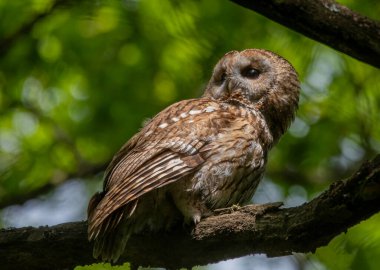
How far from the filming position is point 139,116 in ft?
23.9

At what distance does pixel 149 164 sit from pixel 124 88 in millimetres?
2744

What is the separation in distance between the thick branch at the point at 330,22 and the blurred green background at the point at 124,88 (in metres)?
2.58

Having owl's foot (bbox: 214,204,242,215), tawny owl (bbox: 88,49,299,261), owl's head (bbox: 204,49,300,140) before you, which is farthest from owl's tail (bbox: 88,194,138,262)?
owl's head (bbox: 204,49,300,140)

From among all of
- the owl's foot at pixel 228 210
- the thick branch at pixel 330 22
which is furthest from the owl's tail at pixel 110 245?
the thick branch at pixel 330 22

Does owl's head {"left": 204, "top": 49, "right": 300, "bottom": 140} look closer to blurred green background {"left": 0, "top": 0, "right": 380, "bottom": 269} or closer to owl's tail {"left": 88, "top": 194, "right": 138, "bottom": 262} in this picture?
blurred green background {"left": 0, "top": 0, "right": 380, "bottom": 269}

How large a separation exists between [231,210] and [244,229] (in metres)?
0.35

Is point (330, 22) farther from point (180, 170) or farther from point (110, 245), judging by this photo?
point (110, 245)

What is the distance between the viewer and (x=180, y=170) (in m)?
4.71

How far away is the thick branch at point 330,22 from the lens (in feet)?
13.0

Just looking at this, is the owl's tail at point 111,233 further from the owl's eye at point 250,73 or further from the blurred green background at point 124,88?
the blurred green background at point 124,88

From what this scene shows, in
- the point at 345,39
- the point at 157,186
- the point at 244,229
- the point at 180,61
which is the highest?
the point at 180,61

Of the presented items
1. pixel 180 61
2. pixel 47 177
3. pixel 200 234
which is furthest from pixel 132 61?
pixel 200 234

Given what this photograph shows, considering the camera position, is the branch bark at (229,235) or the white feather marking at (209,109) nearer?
the branch bark at (229,235)

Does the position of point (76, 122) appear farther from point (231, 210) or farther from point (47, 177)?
point (231, 210)
